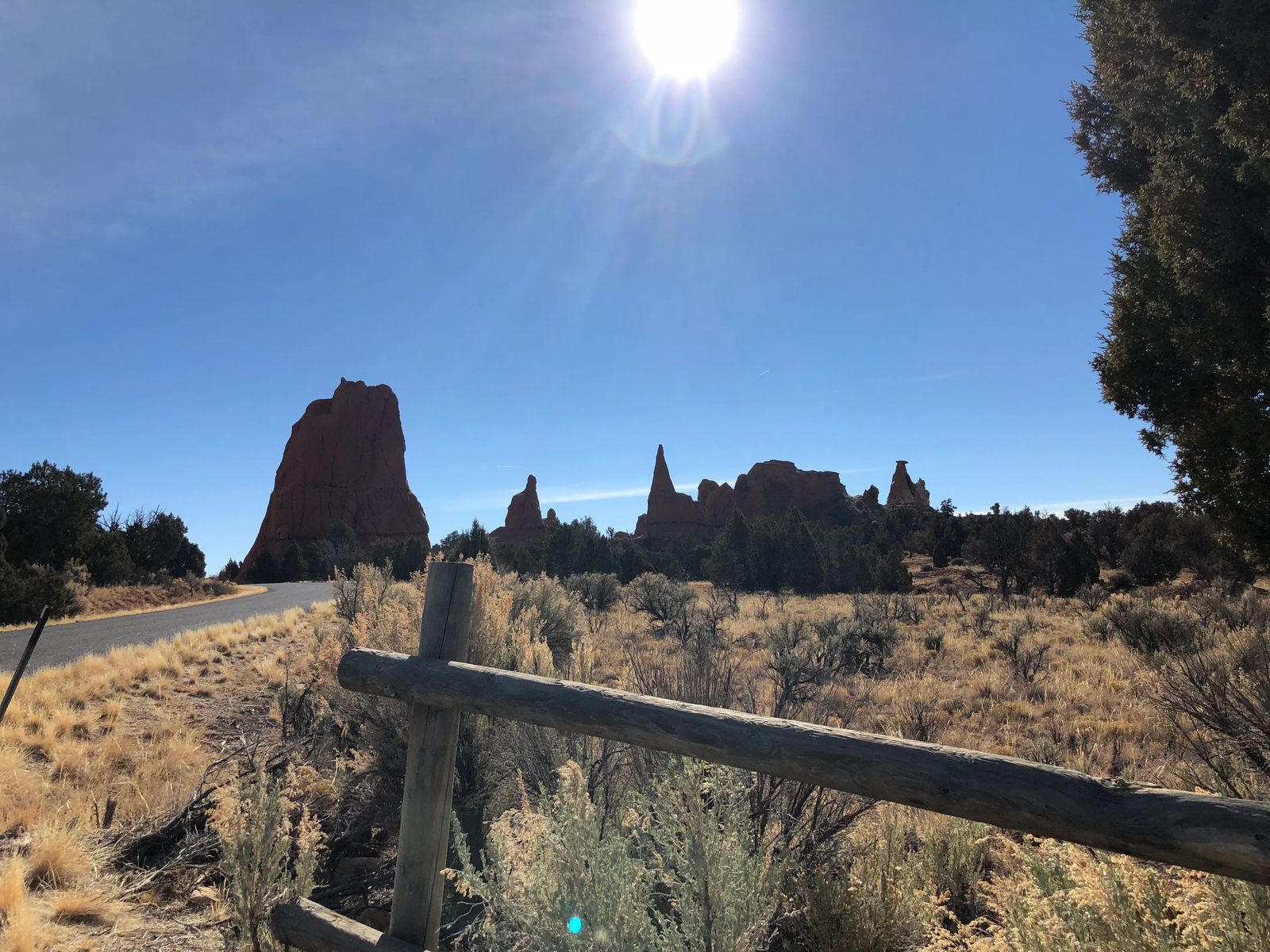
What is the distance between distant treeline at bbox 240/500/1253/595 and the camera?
24.3 m

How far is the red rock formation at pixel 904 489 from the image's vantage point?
96.6 m

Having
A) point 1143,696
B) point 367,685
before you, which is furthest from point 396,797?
point 1143,696

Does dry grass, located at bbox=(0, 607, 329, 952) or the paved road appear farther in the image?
the paved road

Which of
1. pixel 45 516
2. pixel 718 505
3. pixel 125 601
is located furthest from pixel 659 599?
pixel 718 505

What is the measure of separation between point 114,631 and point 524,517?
79.0m

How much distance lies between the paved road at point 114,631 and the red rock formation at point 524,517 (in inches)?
2703

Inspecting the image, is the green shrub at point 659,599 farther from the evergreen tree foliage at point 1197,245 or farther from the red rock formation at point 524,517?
the red rock formation at point 524,517

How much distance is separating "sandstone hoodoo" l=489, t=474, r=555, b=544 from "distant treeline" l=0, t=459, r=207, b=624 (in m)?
61.7

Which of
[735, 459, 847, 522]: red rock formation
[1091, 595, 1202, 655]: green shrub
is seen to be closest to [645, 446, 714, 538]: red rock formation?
[735, 459, 847, 522]: red rock formation

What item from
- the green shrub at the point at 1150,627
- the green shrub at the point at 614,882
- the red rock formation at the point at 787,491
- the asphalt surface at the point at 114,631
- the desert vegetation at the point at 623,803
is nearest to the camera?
the green shrub at the point at 614,882

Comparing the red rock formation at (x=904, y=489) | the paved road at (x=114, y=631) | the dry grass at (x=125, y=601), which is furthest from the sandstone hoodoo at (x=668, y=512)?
the paved road at (x=114, y=631)

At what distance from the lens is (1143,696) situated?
873 cm

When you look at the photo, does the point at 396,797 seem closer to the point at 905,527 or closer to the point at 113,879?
the point at 113,879

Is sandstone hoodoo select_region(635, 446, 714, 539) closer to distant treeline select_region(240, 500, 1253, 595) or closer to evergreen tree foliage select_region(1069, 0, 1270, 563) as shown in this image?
distant treeline select_region(240, 500, 1253, 595)
